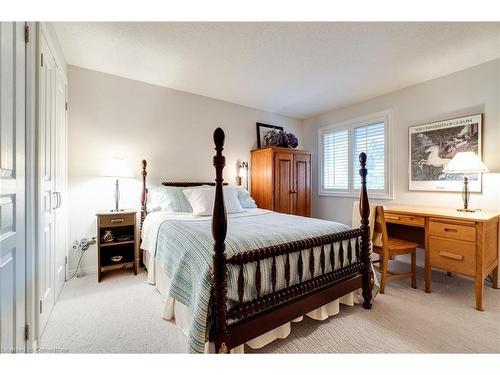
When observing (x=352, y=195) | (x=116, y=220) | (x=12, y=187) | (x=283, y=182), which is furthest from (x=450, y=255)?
(x=116, y=220)

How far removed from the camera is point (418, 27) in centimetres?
192

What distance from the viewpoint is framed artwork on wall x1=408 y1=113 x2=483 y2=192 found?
2527 millimetres

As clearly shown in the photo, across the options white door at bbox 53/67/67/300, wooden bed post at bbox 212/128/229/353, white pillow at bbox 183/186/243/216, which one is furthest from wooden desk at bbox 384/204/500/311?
white door at bbox 53/67/67/300

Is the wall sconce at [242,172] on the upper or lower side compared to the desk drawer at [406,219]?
upper

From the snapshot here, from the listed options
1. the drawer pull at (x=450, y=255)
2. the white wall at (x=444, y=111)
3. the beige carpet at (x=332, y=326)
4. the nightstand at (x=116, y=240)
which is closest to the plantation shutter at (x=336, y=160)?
the white wall at (x=444, y=111)

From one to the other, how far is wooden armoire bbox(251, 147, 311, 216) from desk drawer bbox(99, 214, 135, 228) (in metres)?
2.04

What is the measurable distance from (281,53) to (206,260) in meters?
2.21

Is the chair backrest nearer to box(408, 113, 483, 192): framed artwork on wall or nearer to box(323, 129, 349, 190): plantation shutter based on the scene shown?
box(408, 113, 483, 192): framed artwork on wall

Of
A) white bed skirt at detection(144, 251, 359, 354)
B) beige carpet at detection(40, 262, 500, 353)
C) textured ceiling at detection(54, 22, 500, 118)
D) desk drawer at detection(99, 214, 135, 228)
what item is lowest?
beige carpet at detection(40, 262, 500, 353)

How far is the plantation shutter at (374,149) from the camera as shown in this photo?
3.43m

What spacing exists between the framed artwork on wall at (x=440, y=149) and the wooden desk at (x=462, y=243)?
2.06 ft

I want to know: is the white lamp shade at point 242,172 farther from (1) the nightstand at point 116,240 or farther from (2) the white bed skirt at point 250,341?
(2) the white bed skirt at point 250,341
